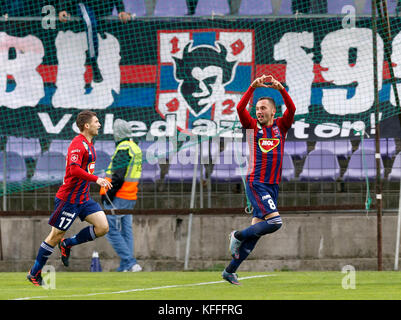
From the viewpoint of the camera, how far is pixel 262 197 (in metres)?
10.4

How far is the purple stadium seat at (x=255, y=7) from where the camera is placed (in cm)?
1543

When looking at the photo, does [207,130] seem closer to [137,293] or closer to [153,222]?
[153,222]

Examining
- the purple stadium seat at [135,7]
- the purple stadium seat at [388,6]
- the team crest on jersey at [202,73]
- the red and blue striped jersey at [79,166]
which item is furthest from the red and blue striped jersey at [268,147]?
the purple stadium seat at [135,7]

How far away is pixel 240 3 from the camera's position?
1561 cm

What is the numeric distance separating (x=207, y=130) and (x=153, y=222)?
1.89 metres

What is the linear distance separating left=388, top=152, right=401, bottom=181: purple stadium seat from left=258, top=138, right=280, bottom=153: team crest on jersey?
5.42m

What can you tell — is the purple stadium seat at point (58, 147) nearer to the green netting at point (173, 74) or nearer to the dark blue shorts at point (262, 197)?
the green netting at point (173, 74)

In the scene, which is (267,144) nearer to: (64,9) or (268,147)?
(268,147)

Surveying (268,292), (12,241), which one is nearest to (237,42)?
(12,241)

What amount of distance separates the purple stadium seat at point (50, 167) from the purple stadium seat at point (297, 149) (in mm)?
3601

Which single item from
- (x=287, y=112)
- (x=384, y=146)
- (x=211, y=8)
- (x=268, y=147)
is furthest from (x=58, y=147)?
(x=287, y=112)

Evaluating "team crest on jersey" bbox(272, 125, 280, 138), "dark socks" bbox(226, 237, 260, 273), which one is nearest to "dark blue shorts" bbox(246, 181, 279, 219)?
"dark socks" bbox(226, 237, 260, 273)

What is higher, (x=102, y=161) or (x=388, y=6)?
(x=388, y=6)

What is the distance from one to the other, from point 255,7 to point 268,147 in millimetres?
5414
